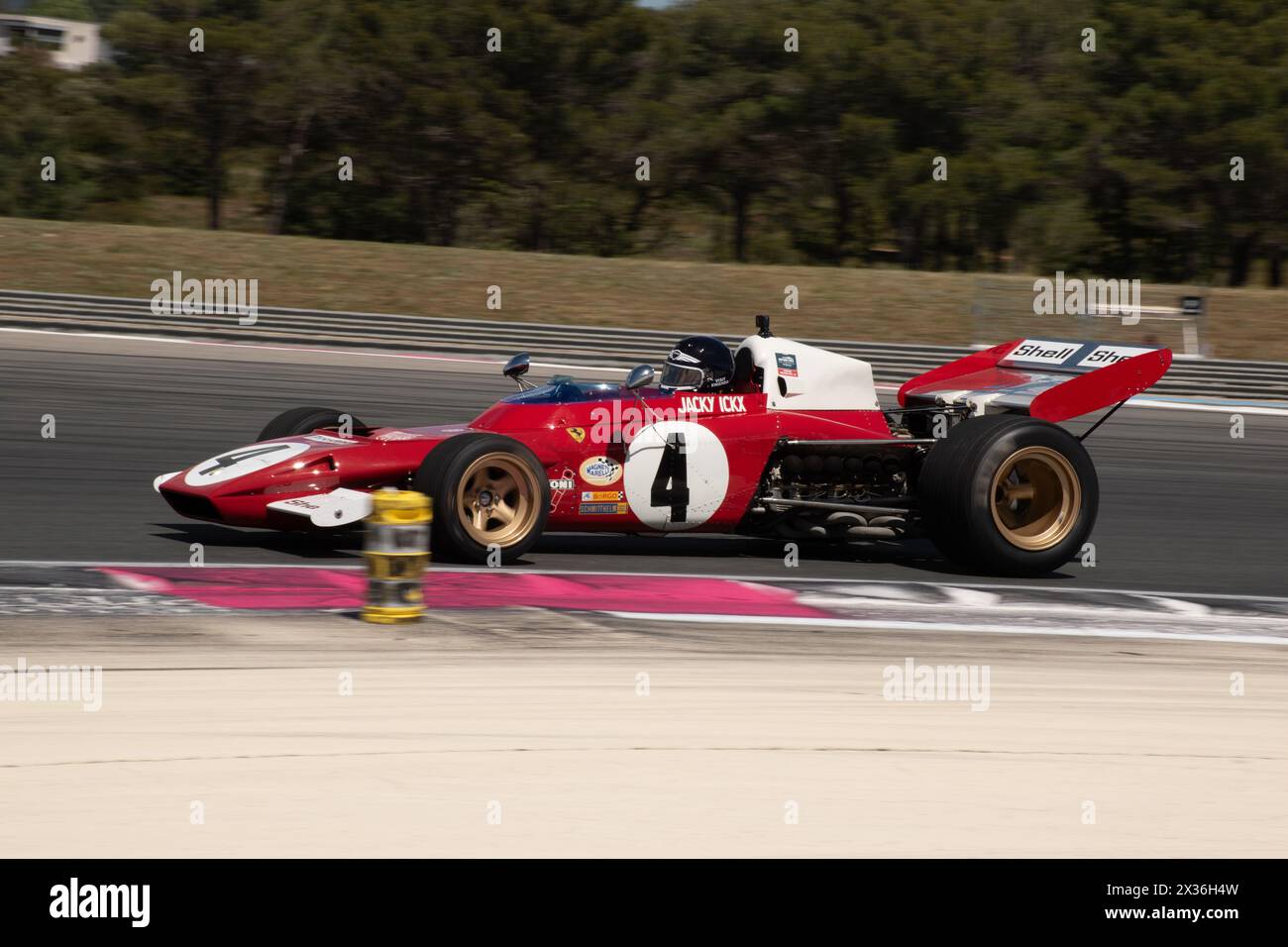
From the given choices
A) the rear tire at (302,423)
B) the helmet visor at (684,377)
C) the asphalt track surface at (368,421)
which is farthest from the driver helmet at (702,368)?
the rear tire at (302,423)

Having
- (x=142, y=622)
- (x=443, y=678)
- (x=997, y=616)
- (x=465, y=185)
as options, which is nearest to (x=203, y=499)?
(x=142, y=622)

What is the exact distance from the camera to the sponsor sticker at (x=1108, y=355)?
9.98m

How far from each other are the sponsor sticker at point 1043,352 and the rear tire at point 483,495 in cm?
381

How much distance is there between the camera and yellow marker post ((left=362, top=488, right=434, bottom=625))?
721cm

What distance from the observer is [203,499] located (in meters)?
8.48

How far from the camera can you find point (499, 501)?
871 centimetres

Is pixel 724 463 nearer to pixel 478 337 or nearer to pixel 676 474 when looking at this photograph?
pixel 676 474

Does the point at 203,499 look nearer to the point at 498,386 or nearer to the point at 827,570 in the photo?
the point at 827,570

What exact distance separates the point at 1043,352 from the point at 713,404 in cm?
267

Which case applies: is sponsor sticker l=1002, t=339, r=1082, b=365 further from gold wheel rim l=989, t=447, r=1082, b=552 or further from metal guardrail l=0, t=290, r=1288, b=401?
metal guardrail l=0, t=290, r=1288, b=401

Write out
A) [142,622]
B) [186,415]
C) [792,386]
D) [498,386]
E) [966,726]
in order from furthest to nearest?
[498,386]
[186,415]
[792,386]
[142,622]
[966,726]

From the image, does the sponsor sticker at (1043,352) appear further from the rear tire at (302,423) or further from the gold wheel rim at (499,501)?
the rear tire at (302,423)

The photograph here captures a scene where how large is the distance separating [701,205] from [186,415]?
26.9 metres

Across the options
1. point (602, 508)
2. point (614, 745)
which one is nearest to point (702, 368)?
point (602, 508)
